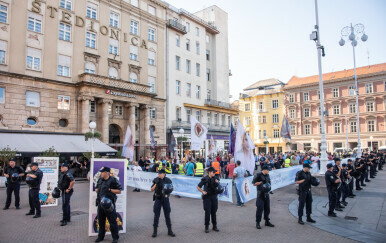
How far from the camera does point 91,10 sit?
32.3 m

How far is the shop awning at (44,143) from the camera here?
20828mm

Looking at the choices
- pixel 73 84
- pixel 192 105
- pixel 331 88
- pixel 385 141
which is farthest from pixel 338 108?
pixel 73 84

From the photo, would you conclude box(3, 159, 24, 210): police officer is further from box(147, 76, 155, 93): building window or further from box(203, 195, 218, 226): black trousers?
box(147, 76, 155, 93): building window

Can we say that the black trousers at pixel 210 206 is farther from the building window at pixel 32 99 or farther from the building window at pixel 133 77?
the building window at pixel 133 77

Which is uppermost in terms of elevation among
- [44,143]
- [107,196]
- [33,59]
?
[33,59]

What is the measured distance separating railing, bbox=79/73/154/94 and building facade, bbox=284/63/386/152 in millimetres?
35635

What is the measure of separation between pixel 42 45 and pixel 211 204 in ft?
86.7

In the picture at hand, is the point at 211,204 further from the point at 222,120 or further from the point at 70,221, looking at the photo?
the point at 222,120

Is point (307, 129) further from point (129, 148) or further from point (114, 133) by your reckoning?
point (129, 148)

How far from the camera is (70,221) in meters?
9.29

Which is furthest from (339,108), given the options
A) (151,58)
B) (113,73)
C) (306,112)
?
(113,73)

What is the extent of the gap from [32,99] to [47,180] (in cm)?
1830

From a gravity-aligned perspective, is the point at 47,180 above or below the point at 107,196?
below

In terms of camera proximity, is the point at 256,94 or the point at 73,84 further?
the point at 256,94
